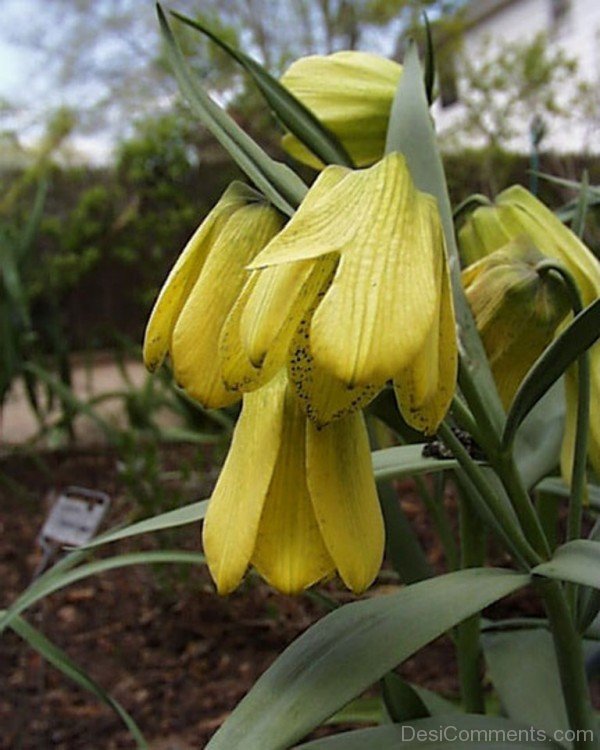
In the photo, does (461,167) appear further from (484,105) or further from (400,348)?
(400,348)

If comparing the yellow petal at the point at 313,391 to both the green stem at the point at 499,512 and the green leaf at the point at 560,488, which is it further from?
the green leaf at the point at 560,488

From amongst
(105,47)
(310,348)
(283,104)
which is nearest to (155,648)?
(283,104)

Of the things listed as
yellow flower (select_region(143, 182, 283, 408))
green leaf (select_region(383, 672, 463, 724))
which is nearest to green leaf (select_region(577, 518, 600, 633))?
green leaf (select_region(383, 672, 463, 724))

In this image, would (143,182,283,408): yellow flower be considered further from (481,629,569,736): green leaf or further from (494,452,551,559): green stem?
(481,629,569,736): green leaf

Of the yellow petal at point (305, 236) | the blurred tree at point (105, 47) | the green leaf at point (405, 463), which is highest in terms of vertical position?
the blurred tree at point (105, 47)

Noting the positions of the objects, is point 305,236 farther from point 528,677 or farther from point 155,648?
point 155,648

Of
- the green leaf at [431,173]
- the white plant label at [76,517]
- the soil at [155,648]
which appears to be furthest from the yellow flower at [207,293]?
the soil at [155,648]
